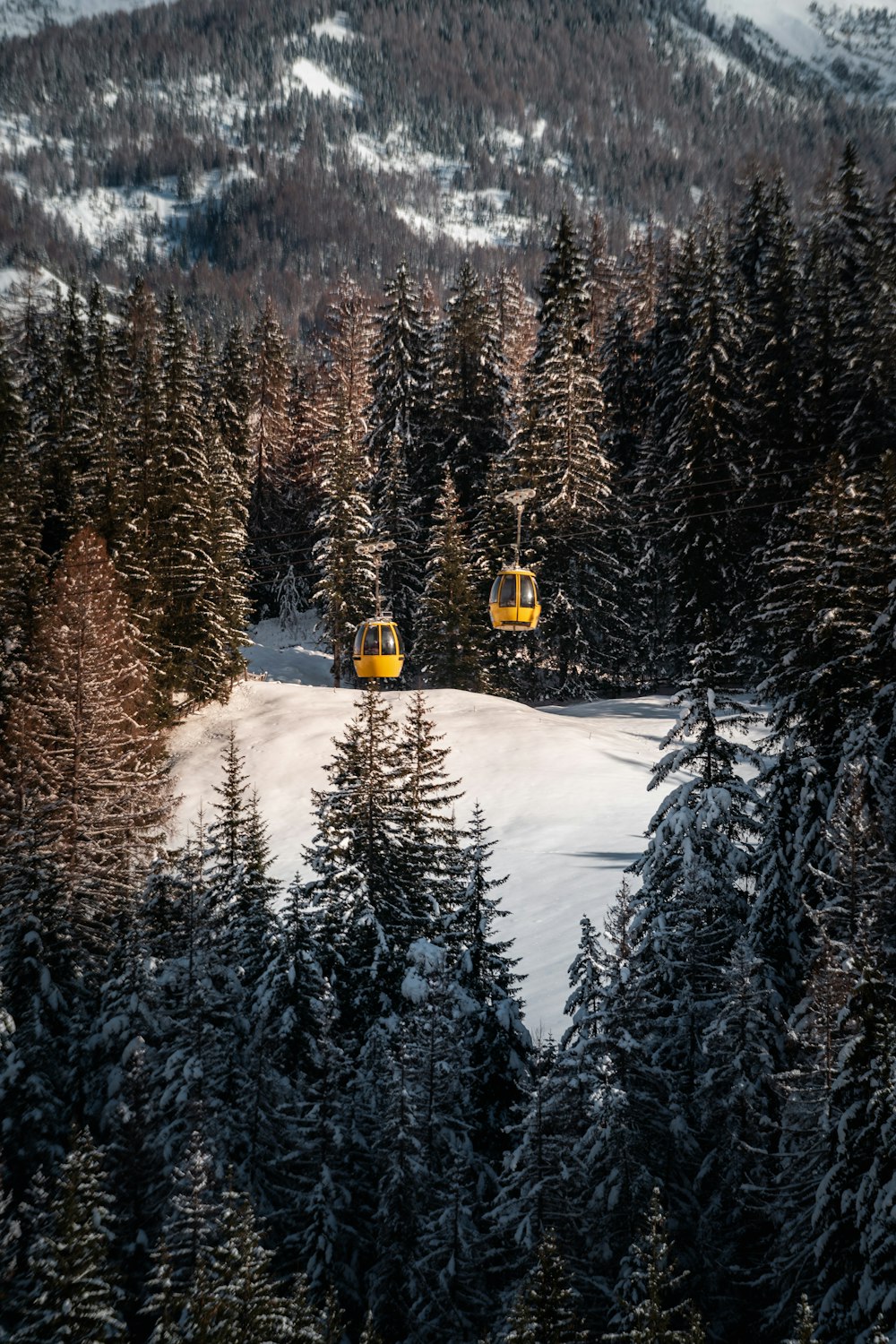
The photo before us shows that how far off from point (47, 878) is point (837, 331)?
32.9 meters

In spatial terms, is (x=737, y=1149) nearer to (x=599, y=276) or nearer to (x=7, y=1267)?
(x=7, y=1267)

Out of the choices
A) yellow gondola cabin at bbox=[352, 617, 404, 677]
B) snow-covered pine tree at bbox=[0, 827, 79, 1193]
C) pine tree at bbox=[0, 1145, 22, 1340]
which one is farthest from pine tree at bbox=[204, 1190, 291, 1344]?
yellow gondola cabin at bbox=[352, 617, 404, 677]

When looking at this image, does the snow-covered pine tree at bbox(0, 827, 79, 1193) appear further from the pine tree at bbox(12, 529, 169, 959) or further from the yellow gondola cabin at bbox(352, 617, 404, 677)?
the yellow gondola cabin at bbox(352, 617, 404, 677)

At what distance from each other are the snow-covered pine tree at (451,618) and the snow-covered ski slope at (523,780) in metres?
2.32

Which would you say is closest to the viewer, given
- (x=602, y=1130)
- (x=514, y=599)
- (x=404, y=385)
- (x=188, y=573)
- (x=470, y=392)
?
(x=602, y=1130)

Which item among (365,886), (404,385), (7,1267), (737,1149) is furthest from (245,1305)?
(404,385)

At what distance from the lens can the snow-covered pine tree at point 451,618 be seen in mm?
42531

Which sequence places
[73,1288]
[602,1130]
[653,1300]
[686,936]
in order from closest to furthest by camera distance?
[653,1300], [73,1288], [602,1130], [686,936]

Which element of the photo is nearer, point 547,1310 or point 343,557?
point 547,1310

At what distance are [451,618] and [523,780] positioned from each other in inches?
403

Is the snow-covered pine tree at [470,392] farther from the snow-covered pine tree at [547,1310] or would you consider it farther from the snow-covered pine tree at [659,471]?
the snow-covered pine tree at [547,1310]

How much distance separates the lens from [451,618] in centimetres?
4291

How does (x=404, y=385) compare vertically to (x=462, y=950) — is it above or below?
above

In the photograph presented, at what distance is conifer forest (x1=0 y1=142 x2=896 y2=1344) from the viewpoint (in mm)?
13867
